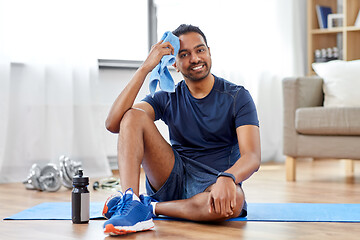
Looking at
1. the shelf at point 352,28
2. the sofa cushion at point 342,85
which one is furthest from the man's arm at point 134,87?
the shelf at point 352,28

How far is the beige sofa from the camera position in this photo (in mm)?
3512

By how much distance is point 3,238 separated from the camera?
196 cm

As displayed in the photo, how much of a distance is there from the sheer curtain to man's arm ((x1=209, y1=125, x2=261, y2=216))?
264 cm

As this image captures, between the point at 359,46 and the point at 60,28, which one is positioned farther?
the point at 359,46

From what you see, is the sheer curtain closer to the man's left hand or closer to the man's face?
the man's face

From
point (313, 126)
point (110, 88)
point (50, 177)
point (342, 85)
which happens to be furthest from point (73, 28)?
point (342, 85)

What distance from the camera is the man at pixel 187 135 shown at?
216 cm

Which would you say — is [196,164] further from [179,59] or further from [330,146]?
[330,146]

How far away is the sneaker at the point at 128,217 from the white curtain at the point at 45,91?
6.00 ft

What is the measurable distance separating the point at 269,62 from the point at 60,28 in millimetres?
1982

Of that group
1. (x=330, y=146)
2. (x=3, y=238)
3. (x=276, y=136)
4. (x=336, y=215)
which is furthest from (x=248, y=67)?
(x=3, y=238)

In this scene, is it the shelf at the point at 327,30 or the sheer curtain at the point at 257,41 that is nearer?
the sheer curtain at the point at 257,41

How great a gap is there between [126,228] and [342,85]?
2.32 meters

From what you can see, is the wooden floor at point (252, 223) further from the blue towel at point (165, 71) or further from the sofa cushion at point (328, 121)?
the blue towel at point (165, 71)
